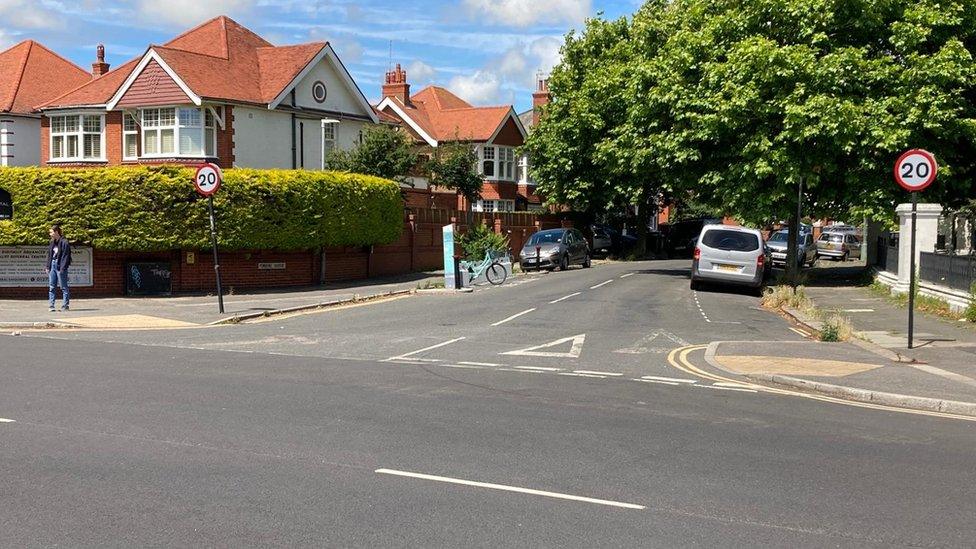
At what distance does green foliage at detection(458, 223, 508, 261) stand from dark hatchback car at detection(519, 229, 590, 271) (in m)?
1.38

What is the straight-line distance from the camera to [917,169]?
1290cm

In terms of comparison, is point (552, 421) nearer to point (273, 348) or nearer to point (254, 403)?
point (254, 403)

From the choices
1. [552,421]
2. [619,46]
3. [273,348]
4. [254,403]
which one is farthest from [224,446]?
[619,46]

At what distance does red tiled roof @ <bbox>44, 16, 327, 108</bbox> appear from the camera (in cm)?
3144

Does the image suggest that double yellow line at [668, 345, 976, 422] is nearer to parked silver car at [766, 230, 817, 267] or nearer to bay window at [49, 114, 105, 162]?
parked silver car at [766, 230, 817, 267]

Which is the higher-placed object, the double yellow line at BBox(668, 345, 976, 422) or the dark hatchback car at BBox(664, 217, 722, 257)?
the dark hatchback car at BBox(664, 217, 722, 257)

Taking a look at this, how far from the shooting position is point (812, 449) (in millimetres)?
7500

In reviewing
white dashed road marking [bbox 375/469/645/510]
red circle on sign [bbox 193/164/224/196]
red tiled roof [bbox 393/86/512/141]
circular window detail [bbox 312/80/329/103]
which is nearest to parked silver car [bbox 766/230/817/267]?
red tiled roof [bbox 393/86/512/141]

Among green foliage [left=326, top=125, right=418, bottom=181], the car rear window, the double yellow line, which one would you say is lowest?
the double yellow line

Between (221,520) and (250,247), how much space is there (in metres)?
19.8

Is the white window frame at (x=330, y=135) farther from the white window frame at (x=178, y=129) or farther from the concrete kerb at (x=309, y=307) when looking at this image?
the concrete kerb at (x=309, y=307)

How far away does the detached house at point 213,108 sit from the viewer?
102ft

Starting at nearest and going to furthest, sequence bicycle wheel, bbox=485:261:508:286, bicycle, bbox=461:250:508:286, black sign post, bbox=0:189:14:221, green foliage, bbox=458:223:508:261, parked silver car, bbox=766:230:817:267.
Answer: black sign post, bbox=0:189:14:221 → bicycle, bbox=461:250:508:286 → bicycle wheel, bbox=485:261:508:286 → green foliage, bbox=458:223:508:261 → parked silver car, bbox=766:230:817:267

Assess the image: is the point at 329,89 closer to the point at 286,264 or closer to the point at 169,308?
the point at 286,264
